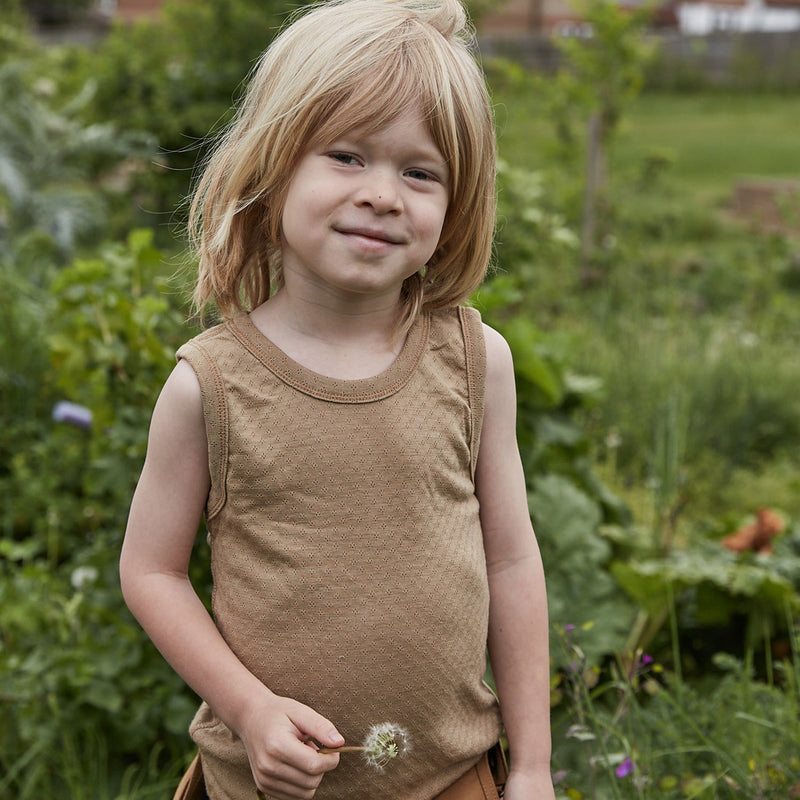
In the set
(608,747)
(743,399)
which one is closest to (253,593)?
(608,747)

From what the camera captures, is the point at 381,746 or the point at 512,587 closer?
the point at 381,746

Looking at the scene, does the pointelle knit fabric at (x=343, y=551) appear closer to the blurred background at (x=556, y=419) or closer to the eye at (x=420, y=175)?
the eye at (x=420, y=175)

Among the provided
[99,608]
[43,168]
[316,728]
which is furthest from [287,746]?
[43,168]

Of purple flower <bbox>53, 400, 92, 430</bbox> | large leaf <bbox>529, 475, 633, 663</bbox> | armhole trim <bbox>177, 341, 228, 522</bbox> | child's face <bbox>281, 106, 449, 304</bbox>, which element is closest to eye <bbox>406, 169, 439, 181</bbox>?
child's face <bbox>281, 106, 449, 304</bbox>

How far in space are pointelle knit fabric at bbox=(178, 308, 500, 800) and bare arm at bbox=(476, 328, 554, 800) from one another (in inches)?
3.6

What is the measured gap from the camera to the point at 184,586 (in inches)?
53.5

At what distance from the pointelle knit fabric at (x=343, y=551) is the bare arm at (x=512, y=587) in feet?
0.30

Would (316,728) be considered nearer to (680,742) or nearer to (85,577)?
(680,742)

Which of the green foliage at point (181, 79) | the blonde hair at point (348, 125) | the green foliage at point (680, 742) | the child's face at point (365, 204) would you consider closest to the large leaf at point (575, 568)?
the green foliage at point (680, 742)

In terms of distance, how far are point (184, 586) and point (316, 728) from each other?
265 millimetres

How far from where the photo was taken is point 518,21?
30922 millimetres

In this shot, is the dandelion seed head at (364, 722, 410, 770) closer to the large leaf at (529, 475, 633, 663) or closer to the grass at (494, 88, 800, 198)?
the large leaf at (529, 475, 633, 663)

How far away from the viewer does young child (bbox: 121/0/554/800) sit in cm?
129

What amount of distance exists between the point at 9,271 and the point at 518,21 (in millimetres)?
29731
